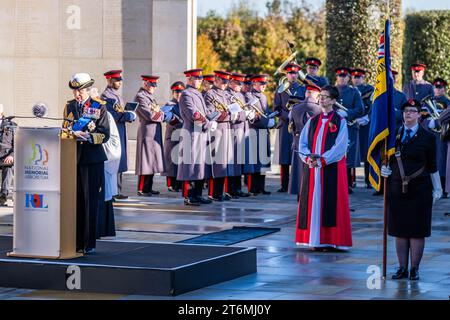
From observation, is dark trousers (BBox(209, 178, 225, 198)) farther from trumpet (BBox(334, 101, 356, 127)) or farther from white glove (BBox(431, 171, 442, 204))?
white glove (BBox(431, 171, 442, 204))

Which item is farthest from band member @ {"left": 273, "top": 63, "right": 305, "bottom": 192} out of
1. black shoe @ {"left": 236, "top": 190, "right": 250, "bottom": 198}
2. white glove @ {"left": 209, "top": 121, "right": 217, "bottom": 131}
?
white glove @ {"left": 209, "top": 121, "right": 217, "bottom": 131}

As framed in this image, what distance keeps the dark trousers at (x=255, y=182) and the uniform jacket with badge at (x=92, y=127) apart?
872 centimetres

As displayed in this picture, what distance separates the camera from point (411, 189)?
11.2 m

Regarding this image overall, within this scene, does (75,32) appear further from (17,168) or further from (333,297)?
(333,297)

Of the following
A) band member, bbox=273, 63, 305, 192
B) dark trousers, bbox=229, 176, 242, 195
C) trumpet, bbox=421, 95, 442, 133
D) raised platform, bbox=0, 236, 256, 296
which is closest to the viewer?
raised platform, bbox=0, 236, 256, 296

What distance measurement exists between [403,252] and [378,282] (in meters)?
0.45

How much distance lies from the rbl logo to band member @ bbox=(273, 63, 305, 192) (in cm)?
897

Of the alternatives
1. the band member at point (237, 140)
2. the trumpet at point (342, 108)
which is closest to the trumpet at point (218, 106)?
the band member at point (237, 140)

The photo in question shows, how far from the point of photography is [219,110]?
19.0 m

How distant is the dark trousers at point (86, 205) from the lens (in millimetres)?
11328

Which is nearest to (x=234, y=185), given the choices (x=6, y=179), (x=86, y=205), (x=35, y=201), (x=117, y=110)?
(x=117, y=110)

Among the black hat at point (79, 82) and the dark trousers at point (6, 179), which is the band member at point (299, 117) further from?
the black hat at point (79, 82)

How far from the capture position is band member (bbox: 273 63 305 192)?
64.7 ft

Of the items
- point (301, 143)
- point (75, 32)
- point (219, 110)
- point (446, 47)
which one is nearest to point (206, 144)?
point (219, 110)
